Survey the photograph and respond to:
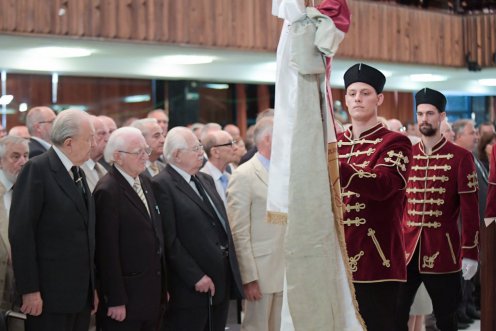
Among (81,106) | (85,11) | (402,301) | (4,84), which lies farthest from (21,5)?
(402,301)

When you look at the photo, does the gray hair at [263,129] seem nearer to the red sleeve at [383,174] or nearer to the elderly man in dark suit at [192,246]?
the elderly man in dark suit at [192,246]

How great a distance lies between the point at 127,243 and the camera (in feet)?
19.0

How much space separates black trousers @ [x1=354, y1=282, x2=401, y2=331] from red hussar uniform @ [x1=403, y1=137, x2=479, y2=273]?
3.73 ft

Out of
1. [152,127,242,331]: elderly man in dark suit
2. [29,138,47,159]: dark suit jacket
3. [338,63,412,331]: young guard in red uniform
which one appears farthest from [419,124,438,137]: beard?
[29,138,47,159]: dark suit jacket

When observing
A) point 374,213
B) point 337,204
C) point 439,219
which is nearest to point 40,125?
point 439,219

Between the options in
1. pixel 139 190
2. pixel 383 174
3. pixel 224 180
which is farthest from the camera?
pixel 224 180

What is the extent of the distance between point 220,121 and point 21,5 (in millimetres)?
5163

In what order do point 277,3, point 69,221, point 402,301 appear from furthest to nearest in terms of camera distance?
point 402,301 < point 69,221 < point 277,3

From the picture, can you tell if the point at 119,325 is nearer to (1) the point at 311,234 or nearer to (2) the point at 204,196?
(2) the point at 204,196

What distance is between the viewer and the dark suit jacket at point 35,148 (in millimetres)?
7547

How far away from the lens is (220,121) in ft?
44.7

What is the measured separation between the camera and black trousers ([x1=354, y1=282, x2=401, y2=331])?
499 centimetres

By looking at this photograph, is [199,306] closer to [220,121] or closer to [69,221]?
[69,221]

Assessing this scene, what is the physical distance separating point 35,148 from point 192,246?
2078 mm
